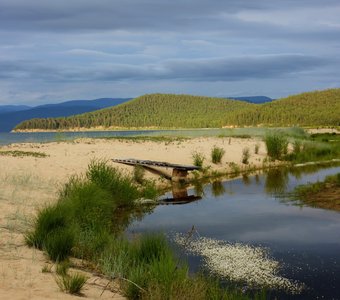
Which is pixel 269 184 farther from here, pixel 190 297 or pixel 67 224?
pixel 190 297

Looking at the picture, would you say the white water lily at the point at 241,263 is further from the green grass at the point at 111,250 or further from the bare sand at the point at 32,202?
the bare sand at the point at 32,202

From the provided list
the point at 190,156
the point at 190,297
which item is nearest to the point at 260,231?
the point at 190,297

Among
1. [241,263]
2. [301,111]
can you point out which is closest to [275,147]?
[241,263]

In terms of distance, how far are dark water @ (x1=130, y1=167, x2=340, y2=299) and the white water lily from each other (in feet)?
0.82

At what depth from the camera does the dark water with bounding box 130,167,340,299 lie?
955cm

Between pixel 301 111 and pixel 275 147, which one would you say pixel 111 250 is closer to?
pixel 275 147

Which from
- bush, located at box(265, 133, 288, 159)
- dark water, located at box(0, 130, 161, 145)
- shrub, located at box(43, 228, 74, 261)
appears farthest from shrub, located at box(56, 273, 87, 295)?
dark water, located at box(0, 130, 161, 145)

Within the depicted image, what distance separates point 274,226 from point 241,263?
3768 millimetres

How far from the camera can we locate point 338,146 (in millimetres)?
40656

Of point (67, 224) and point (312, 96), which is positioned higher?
point (312, 96)

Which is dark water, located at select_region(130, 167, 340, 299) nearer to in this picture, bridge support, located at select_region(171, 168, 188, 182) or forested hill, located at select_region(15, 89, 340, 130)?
bridge support, located at select_region(171, 168, 188, 182)

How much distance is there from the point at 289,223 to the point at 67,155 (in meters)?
18.1

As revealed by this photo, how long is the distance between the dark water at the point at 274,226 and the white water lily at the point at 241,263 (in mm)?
251

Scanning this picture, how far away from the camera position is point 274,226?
44.9 ft
